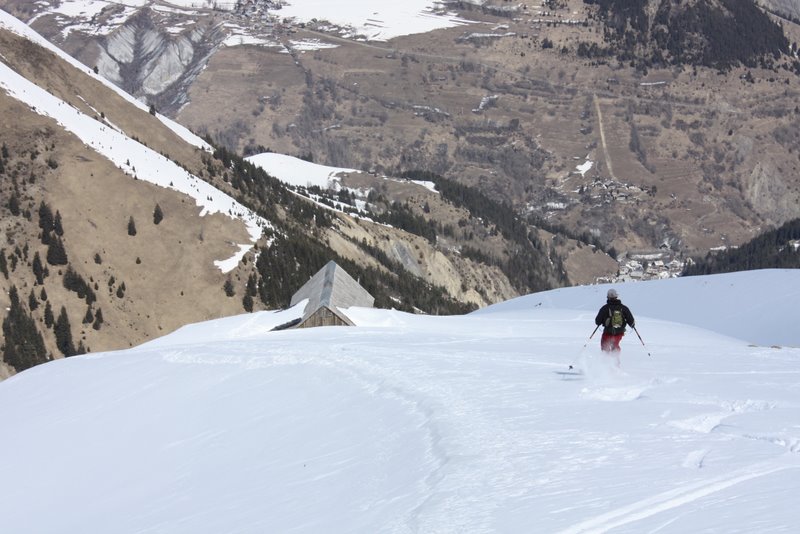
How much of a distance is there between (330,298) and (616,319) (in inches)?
1670

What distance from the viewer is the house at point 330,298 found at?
218 feet

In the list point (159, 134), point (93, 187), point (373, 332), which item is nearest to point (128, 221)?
point (93, 187)

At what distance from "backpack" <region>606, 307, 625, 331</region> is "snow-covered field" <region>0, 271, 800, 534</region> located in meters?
1.04

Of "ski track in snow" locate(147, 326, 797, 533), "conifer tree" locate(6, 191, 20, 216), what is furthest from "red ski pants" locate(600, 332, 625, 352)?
"conifer tree" locate(6, 191, 20, 216)

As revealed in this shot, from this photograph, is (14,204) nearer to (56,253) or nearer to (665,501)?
(56,253)

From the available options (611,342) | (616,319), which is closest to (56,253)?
(611,342)

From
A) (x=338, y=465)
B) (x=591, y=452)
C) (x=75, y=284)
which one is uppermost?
(x=591, y=452)

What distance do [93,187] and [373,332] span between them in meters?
67.3

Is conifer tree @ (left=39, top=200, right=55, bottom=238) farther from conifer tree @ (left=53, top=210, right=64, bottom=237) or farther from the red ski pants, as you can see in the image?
the red ski pants

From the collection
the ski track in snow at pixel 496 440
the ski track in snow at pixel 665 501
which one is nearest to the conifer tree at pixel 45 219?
the ski track in snow at pixel 496 440

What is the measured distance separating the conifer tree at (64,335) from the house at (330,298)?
2111cm

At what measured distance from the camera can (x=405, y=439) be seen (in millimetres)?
21875

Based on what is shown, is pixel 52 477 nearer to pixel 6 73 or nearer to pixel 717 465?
pixel 717 465

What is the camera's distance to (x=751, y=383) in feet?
83.1
